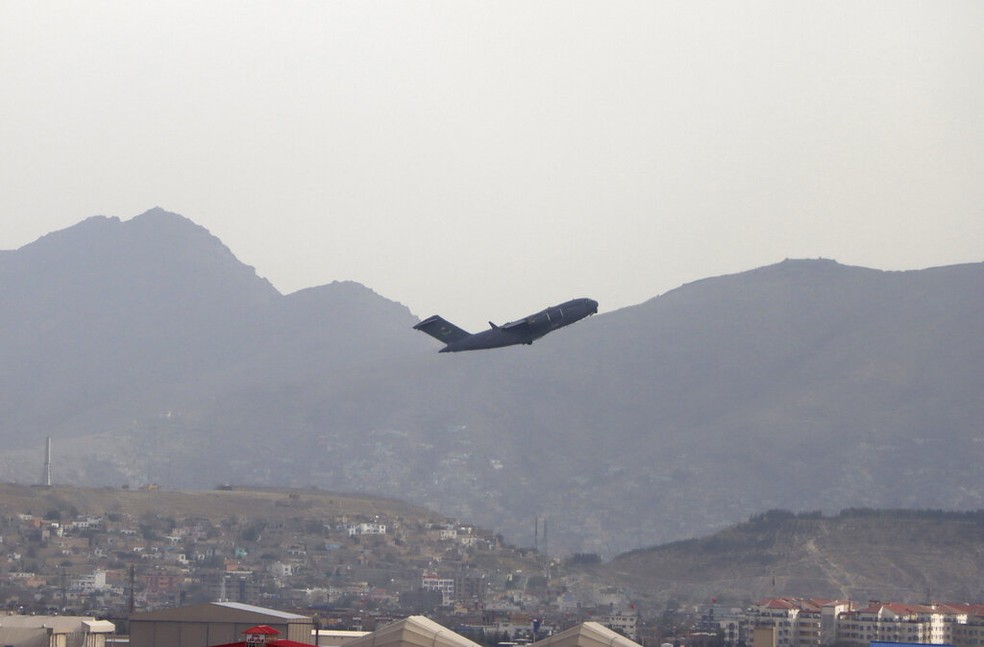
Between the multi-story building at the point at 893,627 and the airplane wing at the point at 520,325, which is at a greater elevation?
the airplane wing at the point at 520,325

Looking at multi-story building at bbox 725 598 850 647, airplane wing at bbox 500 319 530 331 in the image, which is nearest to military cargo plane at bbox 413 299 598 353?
airplane wing at bbox 500 319 530 331

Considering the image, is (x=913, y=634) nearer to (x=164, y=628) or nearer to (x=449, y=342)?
(x=449, y=342)

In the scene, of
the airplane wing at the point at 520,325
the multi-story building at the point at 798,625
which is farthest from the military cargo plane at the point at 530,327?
the multi-story building at the point at 798,625

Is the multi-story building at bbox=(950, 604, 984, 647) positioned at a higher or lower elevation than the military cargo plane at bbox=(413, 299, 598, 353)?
lower

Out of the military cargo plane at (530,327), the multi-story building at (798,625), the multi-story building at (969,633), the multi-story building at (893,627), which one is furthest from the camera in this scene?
the multi-story building at (969,633)

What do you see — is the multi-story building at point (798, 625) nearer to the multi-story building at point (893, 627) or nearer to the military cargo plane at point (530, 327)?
the multi-story building at point (893, 627)

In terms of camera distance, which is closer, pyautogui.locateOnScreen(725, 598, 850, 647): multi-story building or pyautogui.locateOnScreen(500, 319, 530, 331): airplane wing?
pyautogui.locateOnScreen(500, 319, 530, 331): airplane wing

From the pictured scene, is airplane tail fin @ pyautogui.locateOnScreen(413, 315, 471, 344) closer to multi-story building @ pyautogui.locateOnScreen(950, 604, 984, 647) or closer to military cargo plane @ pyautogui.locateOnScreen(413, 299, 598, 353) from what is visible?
military cargo plane @ pyautogui.locateOnScreen(413, 299, 598, 353)

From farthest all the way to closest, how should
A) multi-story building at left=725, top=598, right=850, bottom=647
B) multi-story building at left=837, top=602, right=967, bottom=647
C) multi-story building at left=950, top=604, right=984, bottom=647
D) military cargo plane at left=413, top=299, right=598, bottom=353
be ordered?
multi-story building at left=950, top=604, right=984, bottom=647 → multi-story building at left=725, top=598, right=850, bottom=647 → multi-story building at left=837, top=602, right=967, bottom=647 → military cargo plane at left=413, top=299, right=598, bottom=353

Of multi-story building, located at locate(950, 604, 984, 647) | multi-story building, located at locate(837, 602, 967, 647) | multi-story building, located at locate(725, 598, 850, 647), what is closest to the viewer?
multi-story building, located at locate(837, 602, 967, 647)

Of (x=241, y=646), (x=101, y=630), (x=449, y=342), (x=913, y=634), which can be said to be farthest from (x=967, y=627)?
(x=241, y=646)

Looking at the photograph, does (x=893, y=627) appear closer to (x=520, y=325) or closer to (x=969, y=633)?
(x=969, y=633)
